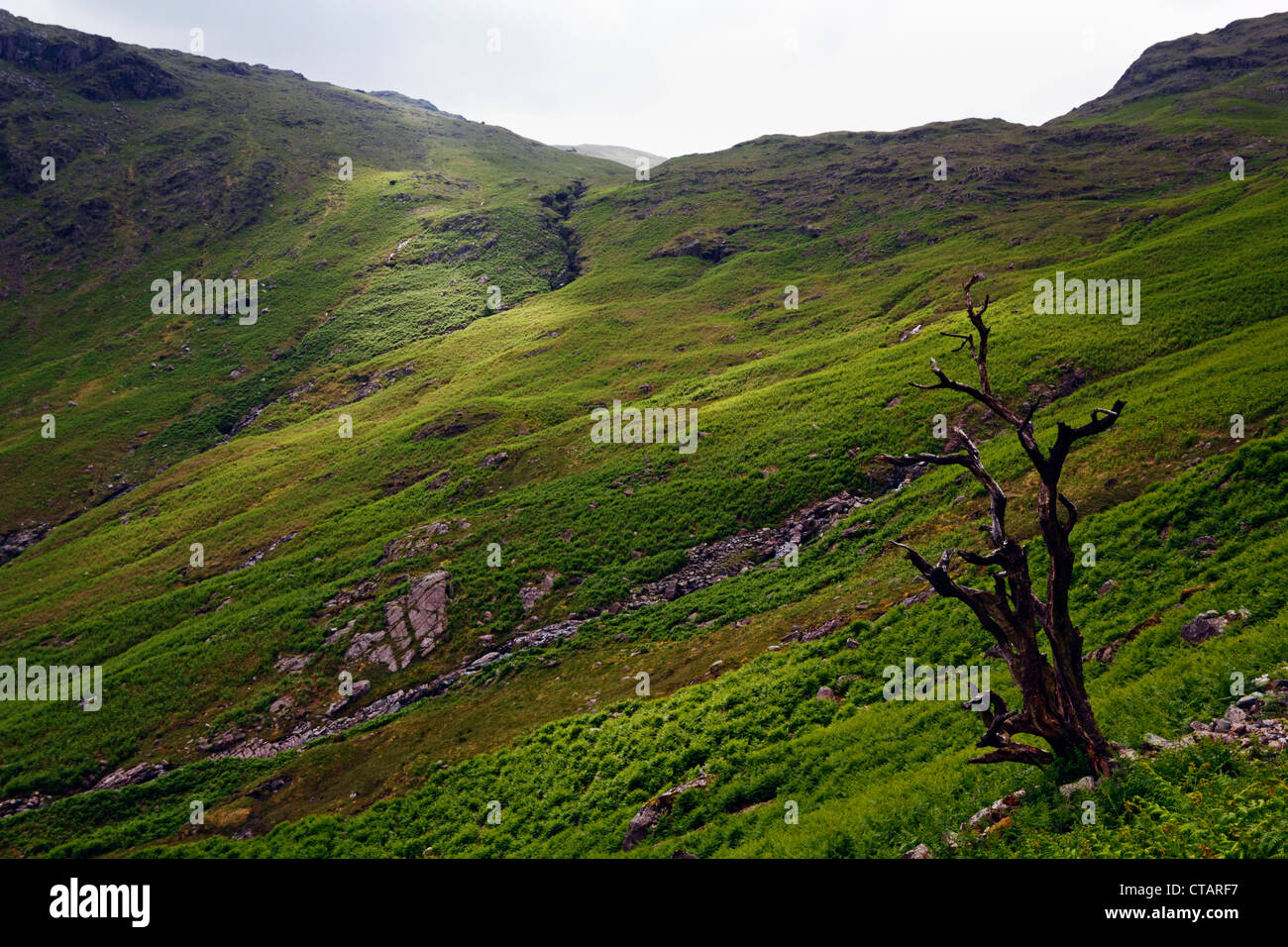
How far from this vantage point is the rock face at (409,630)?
111 ft

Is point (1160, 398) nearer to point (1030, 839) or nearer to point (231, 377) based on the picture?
point (1030, 839)

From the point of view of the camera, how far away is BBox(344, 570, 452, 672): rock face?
1329 inches

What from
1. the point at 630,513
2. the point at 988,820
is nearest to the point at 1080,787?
the point at 988,820

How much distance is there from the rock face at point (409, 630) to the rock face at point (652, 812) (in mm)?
20903

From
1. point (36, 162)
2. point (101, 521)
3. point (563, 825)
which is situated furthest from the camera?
point (36, 162)

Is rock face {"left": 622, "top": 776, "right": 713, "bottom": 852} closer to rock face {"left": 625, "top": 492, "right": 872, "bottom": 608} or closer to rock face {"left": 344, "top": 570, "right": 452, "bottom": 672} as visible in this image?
rock face {"left": 625, "top": 492, "right": 872, "bottom": 608}

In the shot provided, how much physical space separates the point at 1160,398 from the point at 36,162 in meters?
208

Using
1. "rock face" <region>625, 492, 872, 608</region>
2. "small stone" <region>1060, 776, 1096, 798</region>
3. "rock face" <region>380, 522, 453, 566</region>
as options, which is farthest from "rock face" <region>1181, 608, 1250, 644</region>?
"rock face" <region>380, 522, 453, 566</region>

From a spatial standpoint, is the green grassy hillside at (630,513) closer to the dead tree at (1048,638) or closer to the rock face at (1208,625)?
the rock face at (1208,625)

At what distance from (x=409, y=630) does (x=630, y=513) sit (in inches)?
599

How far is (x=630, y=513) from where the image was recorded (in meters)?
41.1

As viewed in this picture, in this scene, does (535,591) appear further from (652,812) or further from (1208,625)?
(1208,625)

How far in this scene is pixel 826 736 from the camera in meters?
16.6
